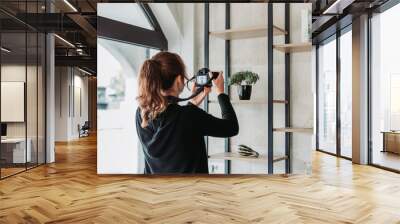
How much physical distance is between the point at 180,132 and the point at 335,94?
5.53 meters

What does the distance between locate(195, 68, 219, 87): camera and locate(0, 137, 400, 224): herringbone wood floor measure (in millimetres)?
1250

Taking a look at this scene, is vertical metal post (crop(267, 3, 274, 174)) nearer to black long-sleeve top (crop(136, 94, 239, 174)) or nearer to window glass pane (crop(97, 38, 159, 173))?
black long-sleeve top (crop(136, 94, 239, 174))

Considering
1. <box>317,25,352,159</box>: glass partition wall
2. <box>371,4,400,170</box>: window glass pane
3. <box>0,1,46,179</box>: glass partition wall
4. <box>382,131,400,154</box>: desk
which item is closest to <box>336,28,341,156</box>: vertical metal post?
<box>317,25,352,159</box>: glass partition wall

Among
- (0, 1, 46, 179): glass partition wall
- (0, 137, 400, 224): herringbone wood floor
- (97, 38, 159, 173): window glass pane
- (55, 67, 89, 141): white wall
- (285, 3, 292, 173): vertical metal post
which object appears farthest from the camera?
(55, 67, 89, 141): white wall

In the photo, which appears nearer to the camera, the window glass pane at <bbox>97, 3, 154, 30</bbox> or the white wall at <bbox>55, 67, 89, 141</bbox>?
the window glass pane at <bbox>97, 3, 154, 30</bbox>

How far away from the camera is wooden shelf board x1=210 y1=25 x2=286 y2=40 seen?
5.07 meters

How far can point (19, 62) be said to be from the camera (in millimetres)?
6117

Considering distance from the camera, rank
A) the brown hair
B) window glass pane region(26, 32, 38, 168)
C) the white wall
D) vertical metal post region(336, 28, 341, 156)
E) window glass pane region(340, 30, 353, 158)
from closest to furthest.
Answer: the brown hair → window glass pane region(26, 32, 38, 168) → window glass pane region(340, 30, 353, 158) → vertical metal post region(336, 28, 341, 156) → the white wall

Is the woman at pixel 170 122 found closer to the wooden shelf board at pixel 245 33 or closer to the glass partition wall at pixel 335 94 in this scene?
the wooden shelf board at pixel 245 33

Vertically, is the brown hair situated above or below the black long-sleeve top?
above

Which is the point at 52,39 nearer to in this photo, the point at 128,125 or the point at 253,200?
the point at 128,125

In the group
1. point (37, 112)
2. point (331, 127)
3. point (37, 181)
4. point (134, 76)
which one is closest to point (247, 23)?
point (134, 76)

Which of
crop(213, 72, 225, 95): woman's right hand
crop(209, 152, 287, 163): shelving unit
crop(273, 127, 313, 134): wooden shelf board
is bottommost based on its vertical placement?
crop(209, 152, 287, 163): shelving unit

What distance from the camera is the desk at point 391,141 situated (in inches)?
246
